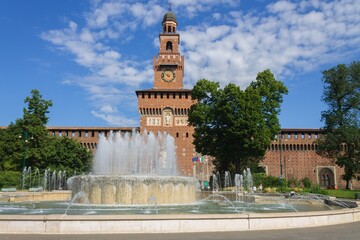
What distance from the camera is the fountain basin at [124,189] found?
14.8 metres

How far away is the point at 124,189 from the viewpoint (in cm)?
1484

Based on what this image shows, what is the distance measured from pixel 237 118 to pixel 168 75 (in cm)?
2783

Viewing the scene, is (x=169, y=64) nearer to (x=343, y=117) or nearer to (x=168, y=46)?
(x=168, y=46)

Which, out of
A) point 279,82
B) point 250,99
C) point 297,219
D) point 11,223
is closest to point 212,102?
point 250,99

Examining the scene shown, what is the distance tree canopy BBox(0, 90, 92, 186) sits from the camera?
3778cm

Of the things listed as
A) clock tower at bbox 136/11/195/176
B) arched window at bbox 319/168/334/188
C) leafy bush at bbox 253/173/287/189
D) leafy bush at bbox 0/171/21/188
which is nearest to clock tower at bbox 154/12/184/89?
clock tower at bbox 136/11/195/176

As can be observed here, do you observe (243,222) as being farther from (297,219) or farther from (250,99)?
(250,99)

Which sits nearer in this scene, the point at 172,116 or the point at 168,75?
the point at 172,116

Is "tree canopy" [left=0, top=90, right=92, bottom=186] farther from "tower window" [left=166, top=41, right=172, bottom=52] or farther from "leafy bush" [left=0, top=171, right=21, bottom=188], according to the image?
"tower window" [left=166, top=41, right=172, bottom=52]

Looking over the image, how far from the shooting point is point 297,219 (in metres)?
9.08

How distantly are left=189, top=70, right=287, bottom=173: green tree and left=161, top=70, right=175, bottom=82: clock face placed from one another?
22.9 meters

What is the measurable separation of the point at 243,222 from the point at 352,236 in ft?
7.75

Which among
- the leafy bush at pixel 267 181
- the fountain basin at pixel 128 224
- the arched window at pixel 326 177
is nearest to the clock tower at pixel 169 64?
the leafy bush at pixel 267 181

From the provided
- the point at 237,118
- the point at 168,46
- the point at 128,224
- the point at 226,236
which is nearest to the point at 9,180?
the point at 237,118
